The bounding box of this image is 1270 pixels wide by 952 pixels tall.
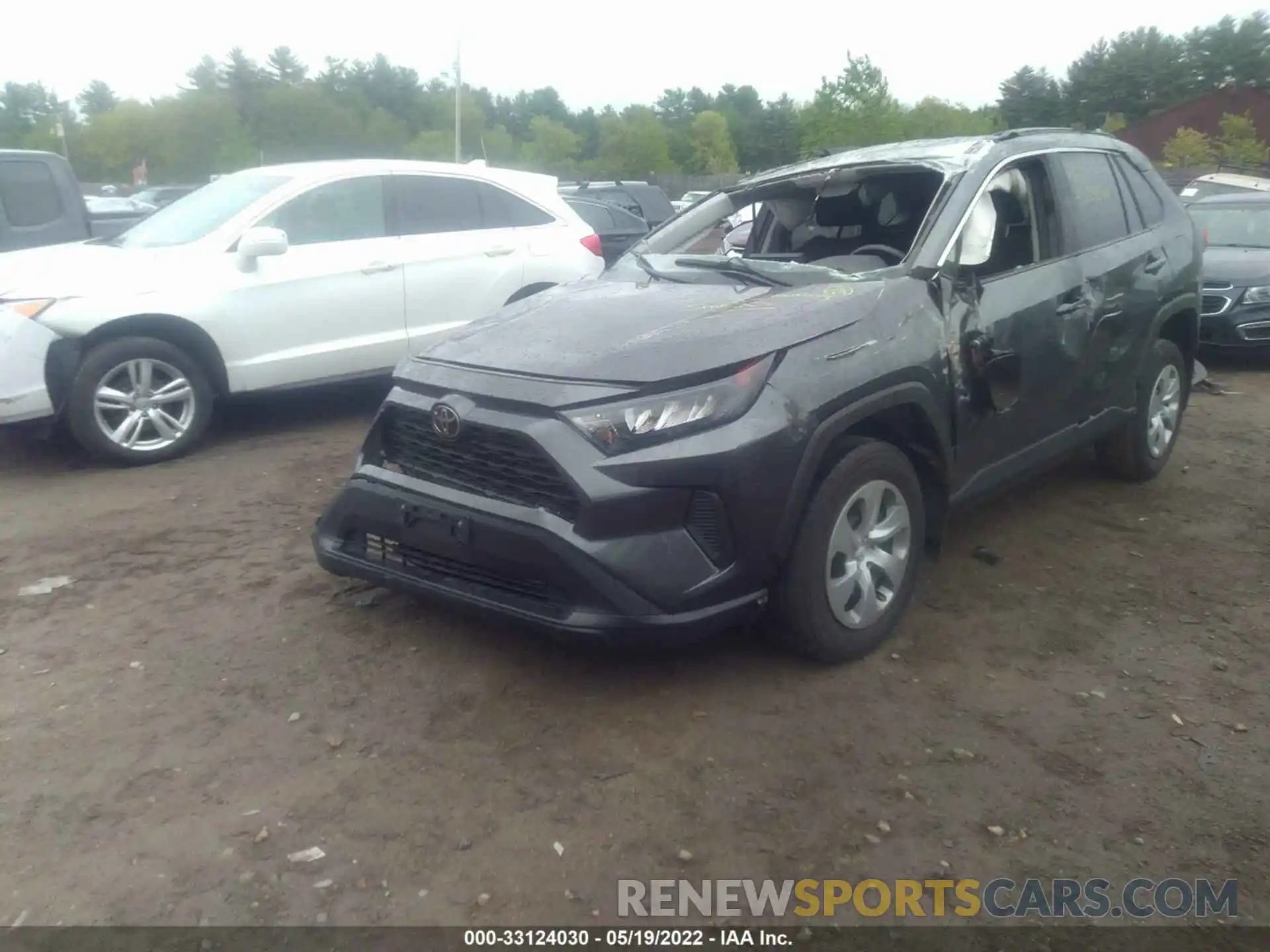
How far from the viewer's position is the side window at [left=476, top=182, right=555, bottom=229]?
25.9 feet

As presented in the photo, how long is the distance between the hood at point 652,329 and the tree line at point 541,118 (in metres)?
27.2

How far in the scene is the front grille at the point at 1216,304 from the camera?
964cm

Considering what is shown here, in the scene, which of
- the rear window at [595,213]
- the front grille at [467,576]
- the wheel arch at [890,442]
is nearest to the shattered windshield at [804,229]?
the wheel arch at [890,442]

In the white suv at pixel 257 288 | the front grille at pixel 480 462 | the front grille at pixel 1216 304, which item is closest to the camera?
the front grille at pixel 480 462

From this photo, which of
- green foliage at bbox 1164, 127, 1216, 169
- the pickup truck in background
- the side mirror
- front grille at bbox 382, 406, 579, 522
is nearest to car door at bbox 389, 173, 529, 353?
the side mirror

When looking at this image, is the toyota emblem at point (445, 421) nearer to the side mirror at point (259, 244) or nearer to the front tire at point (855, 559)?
the front tire at point (855, 559)

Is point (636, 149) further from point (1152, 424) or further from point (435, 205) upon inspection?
point (1152, 424)

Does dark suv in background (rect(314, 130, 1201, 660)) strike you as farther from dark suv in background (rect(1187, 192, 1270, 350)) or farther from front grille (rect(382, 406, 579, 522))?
dark suv in background (rect(1187, 192, 1270, 350))

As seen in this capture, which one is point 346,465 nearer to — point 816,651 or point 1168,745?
point 816,651

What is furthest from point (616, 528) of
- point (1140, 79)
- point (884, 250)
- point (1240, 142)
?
point (1140, 79)

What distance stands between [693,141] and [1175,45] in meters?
37.5

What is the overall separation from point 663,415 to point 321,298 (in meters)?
4.18

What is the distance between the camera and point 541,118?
295ft

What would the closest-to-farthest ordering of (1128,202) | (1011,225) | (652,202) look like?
(1011,225)
(1128,202)
(652,202)
